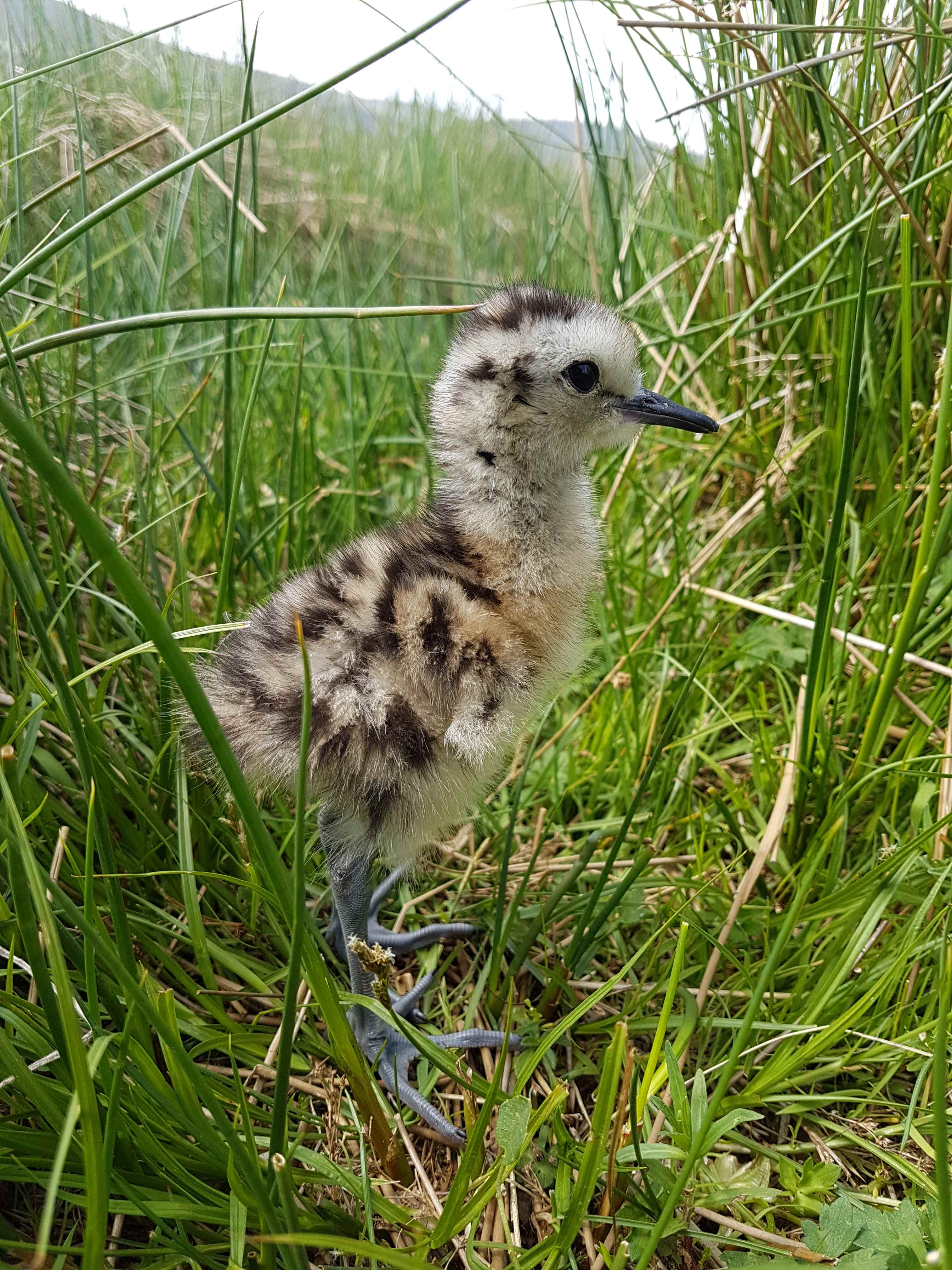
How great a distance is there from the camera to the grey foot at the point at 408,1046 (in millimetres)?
1202

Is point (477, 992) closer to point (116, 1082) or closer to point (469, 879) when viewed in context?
→ point (469, 879)

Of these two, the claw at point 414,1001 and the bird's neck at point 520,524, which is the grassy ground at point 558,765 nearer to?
the claw at point 414,1001

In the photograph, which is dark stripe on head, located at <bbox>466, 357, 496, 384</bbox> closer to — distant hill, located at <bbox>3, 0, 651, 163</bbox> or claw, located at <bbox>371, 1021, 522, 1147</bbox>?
distant hill, located at <bbox>3, 0, 651, 163</bbox>

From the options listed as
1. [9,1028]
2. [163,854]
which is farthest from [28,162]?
[9,1028]

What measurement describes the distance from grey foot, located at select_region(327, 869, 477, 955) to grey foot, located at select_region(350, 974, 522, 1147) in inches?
2.8

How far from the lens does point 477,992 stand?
1346 mm

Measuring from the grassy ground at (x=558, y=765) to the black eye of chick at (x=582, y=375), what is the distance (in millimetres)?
372

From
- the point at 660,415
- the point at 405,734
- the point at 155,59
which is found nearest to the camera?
the point at 405,734

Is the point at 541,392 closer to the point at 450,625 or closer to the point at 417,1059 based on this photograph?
the point at 450,625

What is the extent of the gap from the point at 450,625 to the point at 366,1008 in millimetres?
546

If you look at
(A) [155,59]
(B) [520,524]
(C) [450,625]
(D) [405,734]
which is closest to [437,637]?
(C) [450,625]

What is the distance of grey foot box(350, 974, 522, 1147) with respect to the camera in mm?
1202

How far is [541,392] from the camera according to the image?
4.48 ft

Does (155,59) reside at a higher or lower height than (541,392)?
higher
